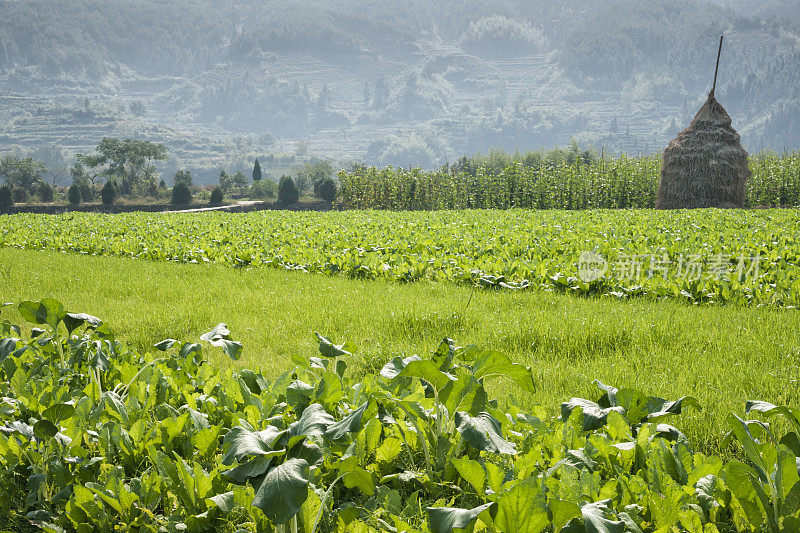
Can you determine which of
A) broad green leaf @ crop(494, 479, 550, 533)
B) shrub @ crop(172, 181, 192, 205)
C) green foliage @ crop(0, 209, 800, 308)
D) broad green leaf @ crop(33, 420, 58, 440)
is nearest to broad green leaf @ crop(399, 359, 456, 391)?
→ broad green leaf @ crop(494, 479, 550, 533)

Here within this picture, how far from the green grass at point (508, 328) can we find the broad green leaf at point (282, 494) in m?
1.59

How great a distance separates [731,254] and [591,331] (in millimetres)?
4423

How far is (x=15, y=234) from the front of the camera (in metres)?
14.8

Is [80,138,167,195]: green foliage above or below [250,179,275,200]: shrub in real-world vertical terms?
above

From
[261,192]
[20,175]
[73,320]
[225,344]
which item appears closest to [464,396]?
[225,344]

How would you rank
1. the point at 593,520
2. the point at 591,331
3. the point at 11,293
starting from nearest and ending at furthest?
the point at 593,520 < the point at 591,331 < the point at 11,293

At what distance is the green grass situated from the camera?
3.13 metres

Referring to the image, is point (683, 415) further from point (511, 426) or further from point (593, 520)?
point (593, 520)

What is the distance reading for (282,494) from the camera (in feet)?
4.17

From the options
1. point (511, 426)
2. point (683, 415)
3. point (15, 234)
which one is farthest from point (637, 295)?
point (15, 234)

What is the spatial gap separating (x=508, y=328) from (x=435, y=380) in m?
2.71

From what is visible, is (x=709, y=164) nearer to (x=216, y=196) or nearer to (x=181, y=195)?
(x=216, y=196)

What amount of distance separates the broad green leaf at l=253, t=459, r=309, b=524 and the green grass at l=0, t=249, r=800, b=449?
159 cm

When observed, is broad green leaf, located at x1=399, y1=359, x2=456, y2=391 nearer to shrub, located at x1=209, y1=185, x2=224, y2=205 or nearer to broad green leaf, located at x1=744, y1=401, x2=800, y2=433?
broad green leaf, located at x1=744, y1=401, x2=800, y2=433
